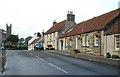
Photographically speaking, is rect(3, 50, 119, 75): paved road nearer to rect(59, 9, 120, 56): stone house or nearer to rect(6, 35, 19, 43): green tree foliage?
rect(59, 9, 120, 56): stone house

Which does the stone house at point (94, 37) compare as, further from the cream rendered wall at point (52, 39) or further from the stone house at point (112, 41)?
the cream rendered wall at point (52, 39)

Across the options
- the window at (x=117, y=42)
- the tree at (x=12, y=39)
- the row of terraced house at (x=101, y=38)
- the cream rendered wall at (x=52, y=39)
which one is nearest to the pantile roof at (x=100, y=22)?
the row of terraced house at (x=101, y=38)

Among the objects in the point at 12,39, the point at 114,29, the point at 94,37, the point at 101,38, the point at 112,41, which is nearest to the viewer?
the point at 112,41

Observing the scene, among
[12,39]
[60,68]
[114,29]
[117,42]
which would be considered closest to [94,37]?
[114,29]

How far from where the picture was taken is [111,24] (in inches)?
1484

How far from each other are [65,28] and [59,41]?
5334mm

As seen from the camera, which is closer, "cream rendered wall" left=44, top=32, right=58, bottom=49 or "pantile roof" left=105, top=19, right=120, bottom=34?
"pantile roof" left=105, top=19, right=120, bottom=34

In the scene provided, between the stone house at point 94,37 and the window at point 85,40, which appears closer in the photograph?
the stone house at point 94,37

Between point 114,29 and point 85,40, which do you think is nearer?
point 114,29

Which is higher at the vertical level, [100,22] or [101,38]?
[100,22]

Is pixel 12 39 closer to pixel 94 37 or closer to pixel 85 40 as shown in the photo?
pixel 85 40

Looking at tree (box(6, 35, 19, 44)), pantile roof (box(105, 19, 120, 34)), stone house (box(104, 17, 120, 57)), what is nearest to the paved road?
stone house (box(104, 17, 120, 57))

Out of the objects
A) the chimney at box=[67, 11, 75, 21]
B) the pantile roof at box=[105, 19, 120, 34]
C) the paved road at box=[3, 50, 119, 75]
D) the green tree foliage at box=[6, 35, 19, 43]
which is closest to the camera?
the paved road at box=[3, 50, 119, 75]

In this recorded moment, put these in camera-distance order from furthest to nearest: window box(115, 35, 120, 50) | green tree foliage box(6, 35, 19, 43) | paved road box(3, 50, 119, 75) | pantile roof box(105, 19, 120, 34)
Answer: green tree foliage box(6, 35, 19, 43) → pantile roof box(105, 19, 120, 34) → window box(115, 35, 120, 50) → paved road box(3, 50, 119, 75)
